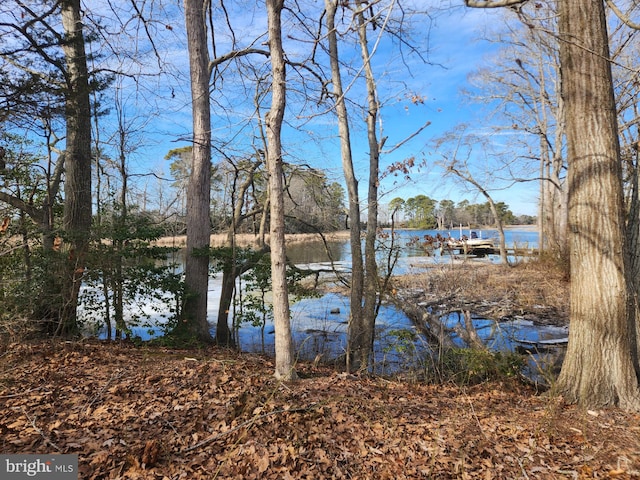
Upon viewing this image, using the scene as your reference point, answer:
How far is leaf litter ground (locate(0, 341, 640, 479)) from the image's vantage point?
2598 millimetres

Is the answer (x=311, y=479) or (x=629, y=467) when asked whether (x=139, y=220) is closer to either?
(x=311, y=479)

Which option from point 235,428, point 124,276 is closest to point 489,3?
point 235,428

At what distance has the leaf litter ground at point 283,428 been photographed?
260cm

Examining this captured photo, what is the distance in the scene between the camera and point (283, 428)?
306 centimetres

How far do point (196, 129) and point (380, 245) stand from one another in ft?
13.5

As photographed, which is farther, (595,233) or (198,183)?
(198,183)

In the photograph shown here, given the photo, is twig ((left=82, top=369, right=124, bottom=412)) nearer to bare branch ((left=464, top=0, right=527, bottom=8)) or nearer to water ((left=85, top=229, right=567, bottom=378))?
water ((left=85, top=229, right=567, bottom=378))

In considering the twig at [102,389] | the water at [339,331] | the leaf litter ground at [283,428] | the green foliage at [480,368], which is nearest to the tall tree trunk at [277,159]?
the leaf litter ground at [283,428]

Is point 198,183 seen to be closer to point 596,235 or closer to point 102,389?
point 102,389

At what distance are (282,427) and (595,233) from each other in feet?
11.4

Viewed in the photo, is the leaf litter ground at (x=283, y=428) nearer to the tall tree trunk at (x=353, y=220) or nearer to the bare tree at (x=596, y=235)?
the bare tree at (x=596, y=235)

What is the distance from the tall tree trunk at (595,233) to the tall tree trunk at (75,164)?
655cm

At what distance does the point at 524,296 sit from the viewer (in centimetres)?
1206

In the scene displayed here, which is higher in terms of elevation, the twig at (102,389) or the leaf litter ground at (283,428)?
the twig at (102,389)
